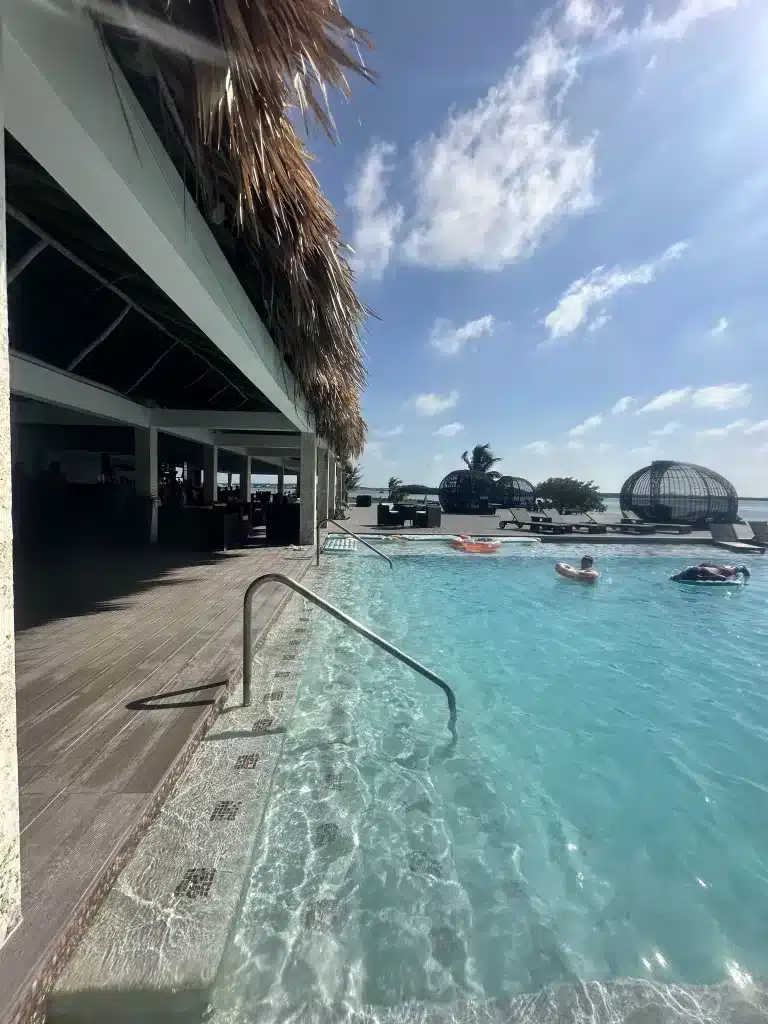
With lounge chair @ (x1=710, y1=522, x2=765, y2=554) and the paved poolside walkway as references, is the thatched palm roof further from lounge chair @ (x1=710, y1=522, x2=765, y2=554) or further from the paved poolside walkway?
lounge chair @ (x1=710, y1=522, x2=765, y2=554)

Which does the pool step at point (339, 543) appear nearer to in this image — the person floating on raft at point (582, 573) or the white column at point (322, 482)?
the white column at point (322, 482)

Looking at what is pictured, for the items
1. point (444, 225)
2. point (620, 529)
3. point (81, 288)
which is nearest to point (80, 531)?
point (81, 288)

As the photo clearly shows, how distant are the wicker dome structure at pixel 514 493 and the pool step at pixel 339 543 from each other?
19.1 metres

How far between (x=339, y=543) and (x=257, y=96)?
33.9 ft

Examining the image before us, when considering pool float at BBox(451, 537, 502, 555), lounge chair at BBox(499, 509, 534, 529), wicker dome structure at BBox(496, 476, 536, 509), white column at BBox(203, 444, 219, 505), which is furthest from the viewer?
wicker dome structure at BBox(496, 476, 536, 509)

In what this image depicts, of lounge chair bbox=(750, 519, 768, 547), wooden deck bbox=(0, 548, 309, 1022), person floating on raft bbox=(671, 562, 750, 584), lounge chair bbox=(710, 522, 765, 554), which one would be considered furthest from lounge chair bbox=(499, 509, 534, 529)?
wooden deck bbox=(0, 548, 309, 1022)

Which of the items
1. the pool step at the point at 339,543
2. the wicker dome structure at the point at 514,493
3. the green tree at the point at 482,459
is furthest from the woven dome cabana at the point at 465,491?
the pool step at the point at 339,543

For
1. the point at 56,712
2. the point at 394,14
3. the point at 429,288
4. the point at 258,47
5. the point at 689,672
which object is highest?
the point at 429,288

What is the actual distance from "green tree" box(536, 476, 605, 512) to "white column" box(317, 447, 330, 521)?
66.0 feet

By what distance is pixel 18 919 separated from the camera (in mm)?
1436

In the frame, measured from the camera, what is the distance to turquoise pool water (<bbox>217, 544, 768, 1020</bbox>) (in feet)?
6.04

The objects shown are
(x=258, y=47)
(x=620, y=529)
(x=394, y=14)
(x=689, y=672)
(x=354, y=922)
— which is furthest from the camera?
(x=620, y=529)

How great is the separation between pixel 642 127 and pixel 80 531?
36.7 feet

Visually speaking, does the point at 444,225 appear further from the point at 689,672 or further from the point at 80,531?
the point at 80,531
